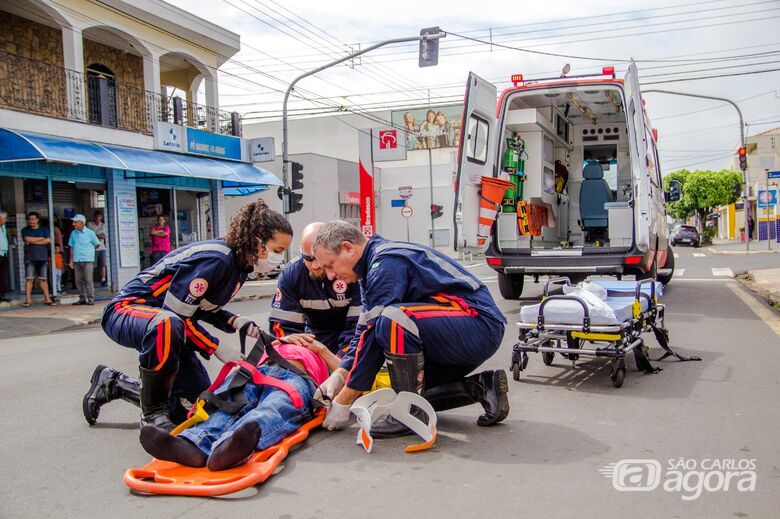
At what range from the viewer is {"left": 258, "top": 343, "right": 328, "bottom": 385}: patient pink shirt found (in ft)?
15.1

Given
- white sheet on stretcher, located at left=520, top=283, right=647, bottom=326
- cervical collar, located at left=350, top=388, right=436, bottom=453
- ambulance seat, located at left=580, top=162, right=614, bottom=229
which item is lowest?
cervical collar, located at left=350, top=388, right=436, bottom=453

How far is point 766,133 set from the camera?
63.7 m

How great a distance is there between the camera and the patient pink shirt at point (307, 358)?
4.60m

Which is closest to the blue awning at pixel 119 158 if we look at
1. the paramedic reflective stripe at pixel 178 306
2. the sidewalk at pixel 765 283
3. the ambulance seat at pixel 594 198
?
the ambulance seat at pixel 594 198

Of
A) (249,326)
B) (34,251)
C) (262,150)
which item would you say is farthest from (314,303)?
(262,150)

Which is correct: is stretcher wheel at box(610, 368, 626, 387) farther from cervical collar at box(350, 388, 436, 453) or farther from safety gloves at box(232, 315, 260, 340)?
safety gloves at box(232, 315, 260, 340)

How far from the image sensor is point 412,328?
3.96 metres

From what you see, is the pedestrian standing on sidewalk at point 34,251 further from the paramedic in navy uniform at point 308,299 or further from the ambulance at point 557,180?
the paramedic in navy uniform at point 308,299

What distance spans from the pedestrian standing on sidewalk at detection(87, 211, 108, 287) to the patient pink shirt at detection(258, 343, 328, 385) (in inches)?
496

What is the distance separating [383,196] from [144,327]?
37222 mm

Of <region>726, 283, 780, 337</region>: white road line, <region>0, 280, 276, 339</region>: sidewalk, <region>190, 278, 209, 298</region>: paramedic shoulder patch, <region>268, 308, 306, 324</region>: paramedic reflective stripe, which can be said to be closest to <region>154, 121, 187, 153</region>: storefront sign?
<region>0, 280, 276, 339</region>: sidewalk

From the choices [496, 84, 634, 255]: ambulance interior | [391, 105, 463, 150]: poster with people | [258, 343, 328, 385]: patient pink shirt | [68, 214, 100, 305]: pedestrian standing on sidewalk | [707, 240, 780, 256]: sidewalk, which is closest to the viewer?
[258, 343, 328, 385]: patient pink shirt

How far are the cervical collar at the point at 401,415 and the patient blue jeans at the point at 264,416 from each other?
354 mm

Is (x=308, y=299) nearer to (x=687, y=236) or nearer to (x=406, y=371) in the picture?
(x=406, y=371)
